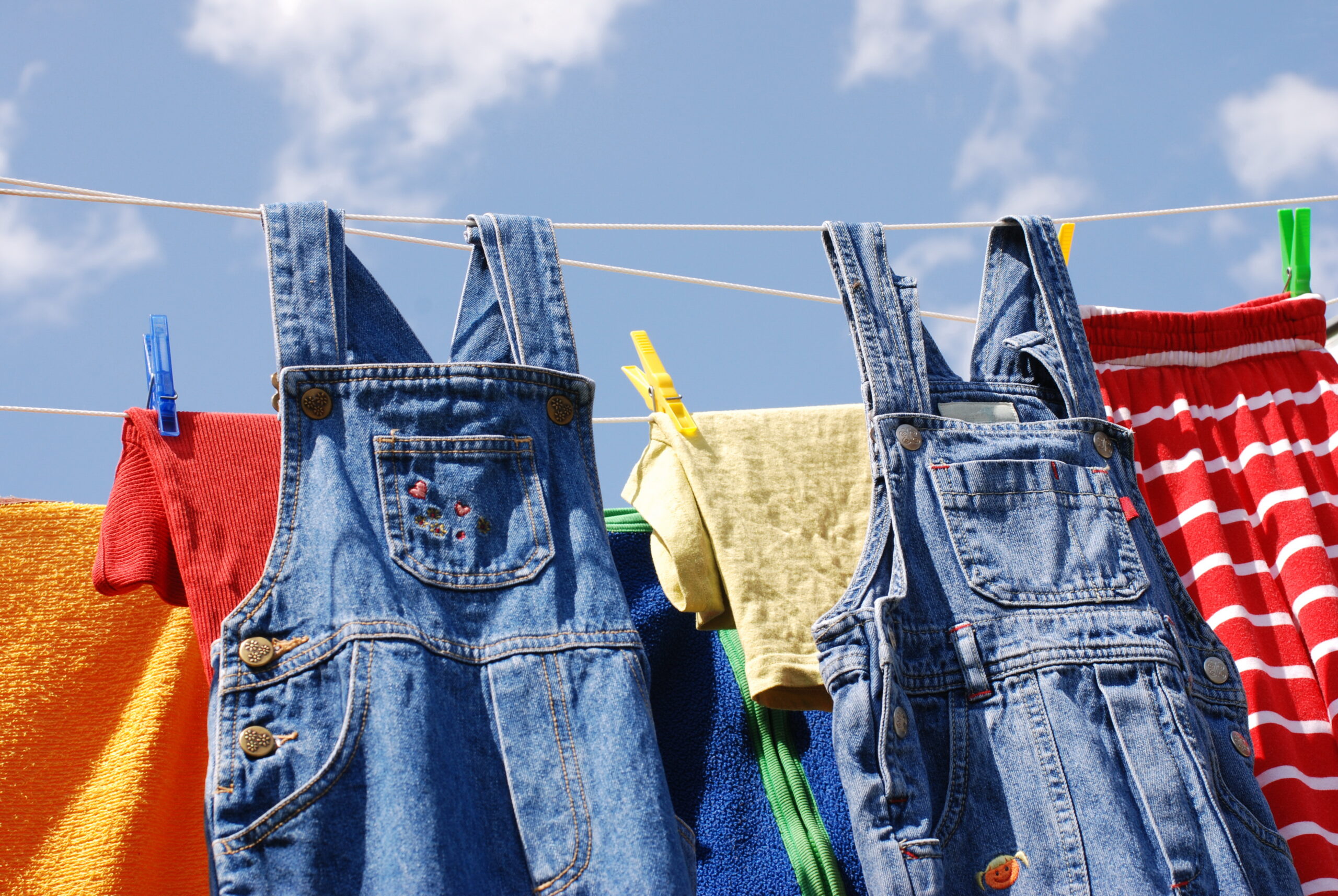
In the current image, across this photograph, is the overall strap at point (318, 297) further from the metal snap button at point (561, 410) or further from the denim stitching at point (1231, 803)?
the denim stitching at point (1231, 803)

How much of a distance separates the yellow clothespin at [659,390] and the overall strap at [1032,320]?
40 centimetres

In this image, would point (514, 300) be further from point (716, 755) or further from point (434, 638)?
point (716, 755)

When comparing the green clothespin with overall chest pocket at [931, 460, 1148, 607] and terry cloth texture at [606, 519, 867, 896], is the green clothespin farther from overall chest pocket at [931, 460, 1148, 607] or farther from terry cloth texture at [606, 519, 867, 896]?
terry cloth texture at [606, 519, 867, 896]

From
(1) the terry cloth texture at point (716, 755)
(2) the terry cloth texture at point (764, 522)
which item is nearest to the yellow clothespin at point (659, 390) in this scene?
(2) the terry cloth texture at point (764, 522)

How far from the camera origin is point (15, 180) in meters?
1.24

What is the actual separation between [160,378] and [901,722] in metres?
0.88

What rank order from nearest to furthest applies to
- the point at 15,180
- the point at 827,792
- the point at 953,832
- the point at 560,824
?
the point at 560,824, the point at 953,832, the point at 15,180, the point at 827,792

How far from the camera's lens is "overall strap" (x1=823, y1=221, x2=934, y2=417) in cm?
132

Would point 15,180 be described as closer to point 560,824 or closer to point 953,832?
point 560,824

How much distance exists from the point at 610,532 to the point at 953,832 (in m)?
0.66

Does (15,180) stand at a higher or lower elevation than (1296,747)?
higher

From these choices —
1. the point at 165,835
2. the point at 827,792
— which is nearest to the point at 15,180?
the point at 165,835

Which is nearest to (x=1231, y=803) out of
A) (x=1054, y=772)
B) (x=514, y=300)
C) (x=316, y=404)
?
(x=1054, y=772)

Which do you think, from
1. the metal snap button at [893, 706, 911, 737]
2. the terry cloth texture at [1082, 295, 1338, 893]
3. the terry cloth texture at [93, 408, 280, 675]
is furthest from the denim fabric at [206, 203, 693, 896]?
the terry cloth texture at [1082, 295, 1338, 893]
